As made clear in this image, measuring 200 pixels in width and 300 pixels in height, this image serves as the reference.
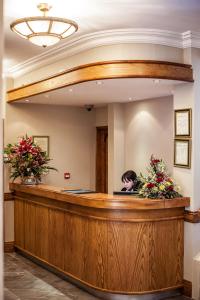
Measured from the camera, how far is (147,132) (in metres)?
6.81

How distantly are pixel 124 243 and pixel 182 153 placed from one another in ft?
3.92

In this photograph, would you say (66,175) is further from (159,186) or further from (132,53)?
(132,53)

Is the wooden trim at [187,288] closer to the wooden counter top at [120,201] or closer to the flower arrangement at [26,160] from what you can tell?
the wooden counter top at [120,201]

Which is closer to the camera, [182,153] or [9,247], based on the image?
[182,153]

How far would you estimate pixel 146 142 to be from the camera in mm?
6848

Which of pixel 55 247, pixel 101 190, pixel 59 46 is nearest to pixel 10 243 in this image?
pixel 55 247

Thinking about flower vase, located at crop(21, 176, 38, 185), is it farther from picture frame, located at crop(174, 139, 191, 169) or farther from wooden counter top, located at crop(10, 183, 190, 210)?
picture frame, located at crop(174, 139, 191, 169)

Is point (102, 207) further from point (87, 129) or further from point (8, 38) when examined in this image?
point (87, 129)

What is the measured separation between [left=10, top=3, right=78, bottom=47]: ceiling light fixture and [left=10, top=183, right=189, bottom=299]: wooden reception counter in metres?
1.73

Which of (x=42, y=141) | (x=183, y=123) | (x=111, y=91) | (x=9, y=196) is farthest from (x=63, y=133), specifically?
(x=183, y=123)

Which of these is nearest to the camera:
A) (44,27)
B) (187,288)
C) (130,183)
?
(44,27)

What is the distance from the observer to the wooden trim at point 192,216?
4707 millimetres

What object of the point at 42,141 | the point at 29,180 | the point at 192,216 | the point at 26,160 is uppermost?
the point at 42,141

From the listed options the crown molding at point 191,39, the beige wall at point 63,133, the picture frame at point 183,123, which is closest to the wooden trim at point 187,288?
the picture frame at point 183,123
